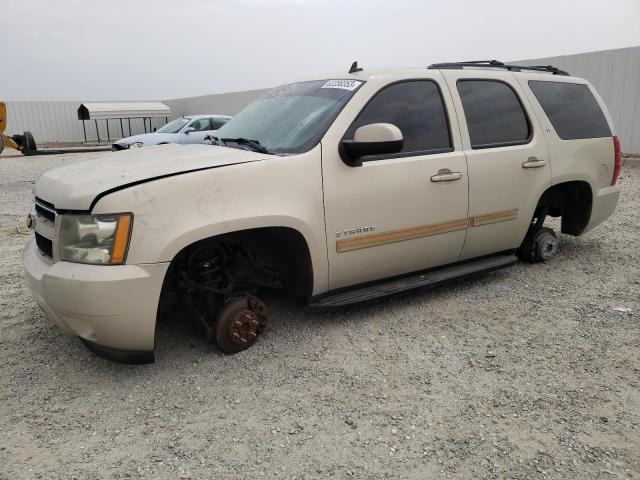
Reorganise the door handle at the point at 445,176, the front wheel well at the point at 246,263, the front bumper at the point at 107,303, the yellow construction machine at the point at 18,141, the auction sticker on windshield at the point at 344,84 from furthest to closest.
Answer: the yellow construction machine at the point at 18,141 → the door handle at the point at 445,176 → the auction sticker on windshield at the point at 344,84 → the front wheel well at the point at 246,263 → the front bumper at the point at 107,303

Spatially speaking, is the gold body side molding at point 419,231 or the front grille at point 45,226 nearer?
the front grille at point 45,226

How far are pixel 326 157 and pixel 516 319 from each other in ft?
6.28

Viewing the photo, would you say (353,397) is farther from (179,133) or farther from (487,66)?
(179,133)

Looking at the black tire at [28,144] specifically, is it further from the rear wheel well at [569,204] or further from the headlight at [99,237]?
the rear wheel well at [569,204]

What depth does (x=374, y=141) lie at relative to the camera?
10.3 feet

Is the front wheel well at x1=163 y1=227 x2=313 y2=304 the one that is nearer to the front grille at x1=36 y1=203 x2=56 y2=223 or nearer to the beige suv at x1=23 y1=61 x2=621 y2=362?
the beige suv at x1=23 y1=61 x2=621 y2=362

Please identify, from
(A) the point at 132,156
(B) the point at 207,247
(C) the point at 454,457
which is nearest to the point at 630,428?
(C) the point at 454,457

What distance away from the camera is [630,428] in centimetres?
248

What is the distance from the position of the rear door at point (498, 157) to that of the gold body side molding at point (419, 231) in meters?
0.01

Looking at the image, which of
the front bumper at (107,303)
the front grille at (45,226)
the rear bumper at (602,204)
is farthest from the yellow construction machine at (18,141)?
the rear bumper at (602,204)

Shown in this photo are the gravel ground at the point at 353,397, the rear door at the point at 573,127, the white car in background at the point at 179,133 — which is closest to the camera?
the gravel ground at the point at 353,397

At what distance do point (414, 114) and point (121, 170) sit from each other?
6.91ft

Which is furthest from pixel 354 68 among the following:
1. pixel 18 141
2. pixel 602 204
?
pixel 18 141

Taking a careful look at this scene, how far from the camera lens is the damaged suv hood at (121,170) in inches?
105
